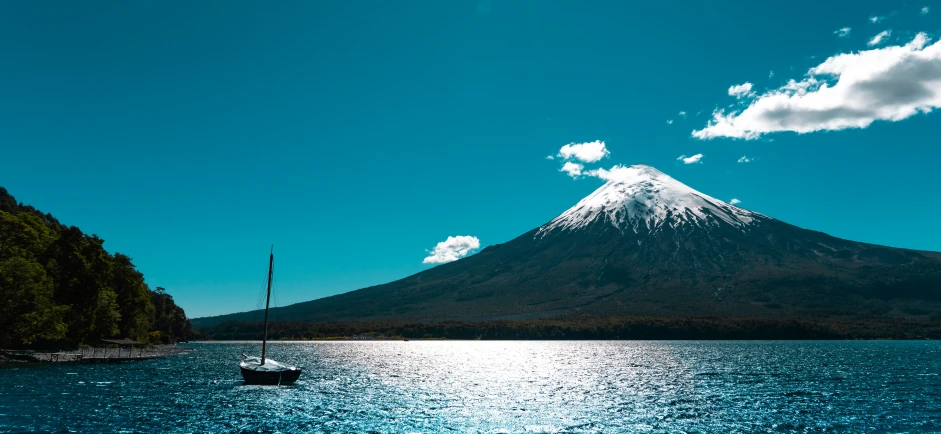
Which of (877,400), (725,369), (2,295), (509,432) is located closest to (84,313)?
Result: (2,295)

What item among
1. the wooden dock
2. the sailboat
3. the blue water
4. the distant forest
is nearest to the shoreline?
the wooden dock

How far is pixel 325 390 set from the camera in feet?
228

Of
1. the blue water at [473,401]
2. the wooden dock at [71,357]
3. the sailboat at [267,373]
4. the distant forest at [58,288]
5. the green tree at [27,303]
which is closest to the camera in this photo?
the blue water at [473,401]

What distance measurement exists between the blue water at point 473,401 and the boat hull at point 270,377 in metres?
1.61

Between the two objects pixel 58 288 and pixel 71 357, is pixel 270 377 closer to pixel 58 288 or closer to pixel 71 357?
pixel 71 357

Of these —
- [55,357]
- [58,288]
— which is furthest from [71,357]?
[58,288]

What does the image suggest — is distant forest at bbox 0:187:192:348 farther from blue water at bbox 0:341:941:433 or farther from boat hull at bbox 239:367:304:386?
boat hull at bbox 239:367:304:386

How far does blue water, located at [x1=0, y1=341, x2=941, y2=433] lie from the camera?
150 ft

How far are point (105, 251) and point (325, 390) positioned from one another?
67.7 meters

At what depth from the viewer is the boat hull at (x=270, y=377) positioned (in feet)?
237

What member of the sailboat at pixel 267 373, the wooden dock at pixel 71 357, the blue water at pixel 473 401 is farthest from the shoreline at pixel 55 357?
the sailboat at pixel 267 373

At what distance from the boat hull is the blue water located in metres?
1.61

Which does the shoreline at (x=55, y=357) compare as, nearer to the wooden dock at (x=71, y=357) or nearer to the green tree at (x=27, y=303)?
the wooden dock at (x=71, y=357)

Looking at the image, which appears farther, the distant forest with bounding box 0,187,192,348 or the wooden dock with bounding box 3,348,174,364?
the wooden dock with bounding box 3,348,174,364
